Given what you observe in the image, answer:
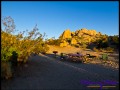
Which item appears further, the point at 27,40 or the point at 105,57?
the point at 105,57

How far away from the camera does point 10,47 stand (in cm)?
1858

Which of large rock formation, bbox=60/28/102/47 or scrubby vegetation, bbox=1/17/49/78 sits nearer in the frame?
scrubby vegetation, bbox=1/17/49/78

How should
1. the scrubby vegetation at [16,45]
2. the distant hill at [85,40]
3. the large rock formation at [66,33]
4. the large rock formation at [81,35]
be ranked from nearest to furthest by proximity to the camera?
the scrubby vegetation at [16,45], the distant hill at [85,40], the large rock formation at [81,35], the large rock formation at [66,33]

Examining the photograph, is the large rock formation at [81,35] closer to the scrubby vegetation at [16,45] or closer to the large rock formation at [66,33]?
the large rock formation at [66,33]

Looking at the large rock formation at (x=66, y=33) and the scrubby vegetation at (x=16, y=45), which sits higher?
the large rock formation at (x=66, y=33)

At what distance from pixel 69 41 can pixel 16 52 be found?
28712 millimetres

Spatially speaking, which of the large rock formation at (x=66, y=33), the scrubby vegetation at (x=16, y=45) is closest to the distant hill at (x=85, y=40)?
the large rock formation at (x=66, y=33)

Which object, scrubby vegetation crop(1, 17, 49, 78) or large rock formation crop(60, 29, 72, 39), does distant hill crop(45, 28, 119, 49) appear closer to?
large rock formation crop(60, 29, 72, 39)

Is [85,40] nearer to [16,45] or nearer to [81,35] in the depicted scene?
[81,35]

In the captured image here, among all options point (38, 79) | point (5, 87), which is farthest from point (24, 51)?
point (5, 87)

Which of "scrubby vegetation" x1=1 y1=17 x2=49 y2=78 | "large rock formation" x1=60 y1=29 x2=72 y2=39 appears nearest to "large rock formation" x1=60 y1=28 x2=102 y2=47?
"large rock formation" x1=60 y1=29 x2=72 y2=39

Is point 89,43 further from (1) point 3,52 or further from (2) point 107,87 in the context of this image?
(2) point 107,87

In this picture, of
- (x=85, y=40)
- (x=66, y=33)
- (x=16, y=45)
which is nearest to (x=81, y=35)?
(x=66, y=33)

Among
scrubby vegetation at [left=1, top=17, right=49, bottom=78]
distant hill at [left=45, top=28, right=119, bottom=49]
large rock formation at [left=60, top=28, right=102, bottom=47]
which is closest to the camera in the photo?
scrubby vegetation at [left=1, top=17, right=49, bottom=78]
